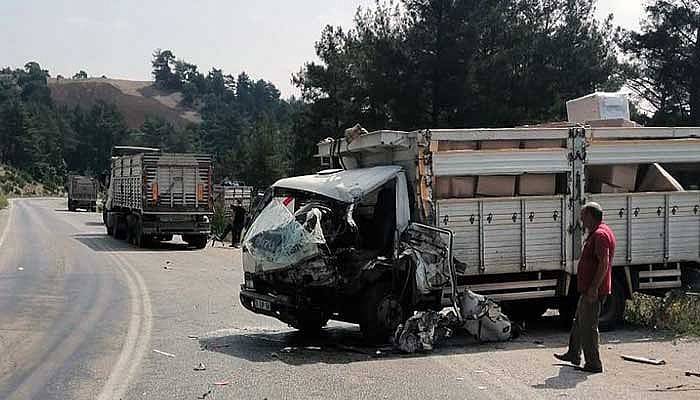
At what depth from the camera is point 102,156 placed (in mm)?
148500

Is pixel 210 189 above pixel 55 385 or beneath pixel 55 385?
above

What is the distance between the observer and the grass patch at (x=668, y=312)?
1122 cm

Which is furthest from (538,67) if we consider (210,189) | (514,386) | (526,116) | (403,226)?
(514,386)

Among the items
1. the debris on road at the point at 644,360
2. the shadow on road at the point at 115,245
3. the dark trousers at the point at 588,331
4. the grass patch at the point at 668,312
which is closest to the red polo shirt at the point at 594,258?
the dark trousers at the point at 588,331

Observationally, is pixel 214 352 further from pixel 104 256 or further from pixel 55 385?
pixel 104 256

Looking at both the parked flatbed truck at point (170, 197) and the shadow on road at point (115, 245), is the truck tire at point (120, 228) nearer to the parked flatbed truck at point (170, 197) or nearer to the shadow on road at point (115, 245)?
the shadow on road at point (115, 245)

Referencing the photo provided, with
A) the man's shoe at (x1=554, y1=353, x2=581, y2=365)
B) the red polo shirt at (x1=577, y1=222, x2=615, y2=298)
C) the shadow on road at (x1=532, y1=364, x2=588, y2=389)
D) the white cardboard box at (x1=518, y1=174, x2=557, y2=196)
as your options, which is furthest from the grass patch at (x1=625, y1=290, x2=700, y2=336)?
the shadow on road at (x1=532, y1=364, x2=588, y2=389)

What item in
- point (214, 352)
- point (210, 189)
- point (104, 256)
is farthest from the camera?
point (210, 189)

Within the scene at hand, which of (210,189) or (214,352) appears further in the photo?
(210,189)

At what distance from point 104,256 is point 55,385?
55.0 feet

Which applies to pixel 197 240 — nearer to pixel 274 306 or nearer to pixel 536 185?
pixel 274 306

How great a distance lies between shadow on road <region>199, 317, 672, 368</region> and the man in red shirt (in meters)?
0.31

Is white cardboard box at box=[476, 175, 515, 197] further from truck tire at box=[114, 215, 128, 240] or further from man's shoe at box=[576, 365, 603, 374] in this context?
truck tire at box=[114, 215, 128, 240]

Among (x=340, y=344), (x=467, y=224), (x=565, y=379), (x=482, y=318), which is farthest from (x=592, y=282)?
(x=340, y=344)
